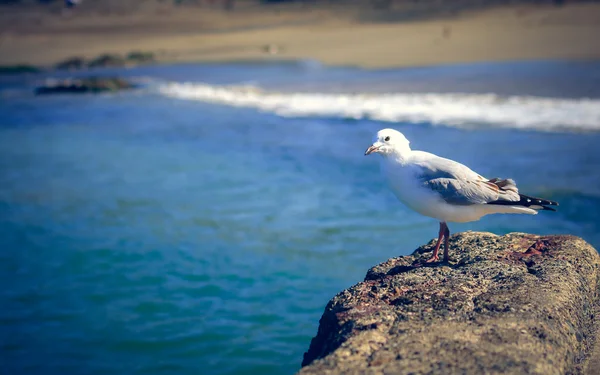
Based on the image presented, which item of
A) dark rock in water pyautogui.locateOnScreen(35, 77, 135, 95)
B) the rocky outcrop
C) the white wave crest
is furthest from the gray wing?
the rocky outcrop

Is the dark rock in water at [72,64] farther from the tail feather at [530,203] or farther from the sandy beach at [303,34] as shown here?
the tail feather at [530,203]

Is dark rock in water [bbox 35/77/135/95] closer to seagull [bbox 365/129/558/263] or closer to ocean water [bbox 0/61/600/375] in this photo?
ocean water [bbox 0/61/600/375]

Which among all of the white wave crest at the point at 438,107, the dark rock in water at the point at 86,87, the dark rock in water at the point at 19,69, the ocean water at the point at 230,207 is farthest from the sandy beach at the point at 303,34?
the dark rock in water at the point at 86,87

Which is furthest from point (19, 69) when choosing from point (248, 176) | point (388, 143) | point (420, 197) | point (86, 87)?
point (420, 197)

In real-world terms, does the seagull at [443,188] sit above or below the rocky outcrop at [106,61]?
below

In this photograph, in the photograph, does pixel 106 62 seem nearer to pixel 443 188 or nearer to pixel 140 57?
pixel 140 57

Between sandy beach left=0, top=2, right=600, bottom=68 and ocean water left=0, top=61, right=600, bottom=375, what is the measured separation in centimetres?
456

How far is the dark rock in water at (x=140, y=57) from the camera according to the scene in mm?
27138

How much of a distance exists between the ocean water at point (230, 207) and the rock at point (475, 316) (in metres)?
1.54

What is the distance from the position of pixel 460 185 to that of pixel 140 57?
2523 cm

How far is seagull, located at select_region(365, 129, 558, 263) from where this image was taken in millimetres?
4160

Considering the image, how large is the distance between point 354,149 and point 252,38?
19.2m

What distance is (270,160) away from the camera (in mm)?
10797

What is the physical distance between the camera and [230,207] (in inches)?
337
